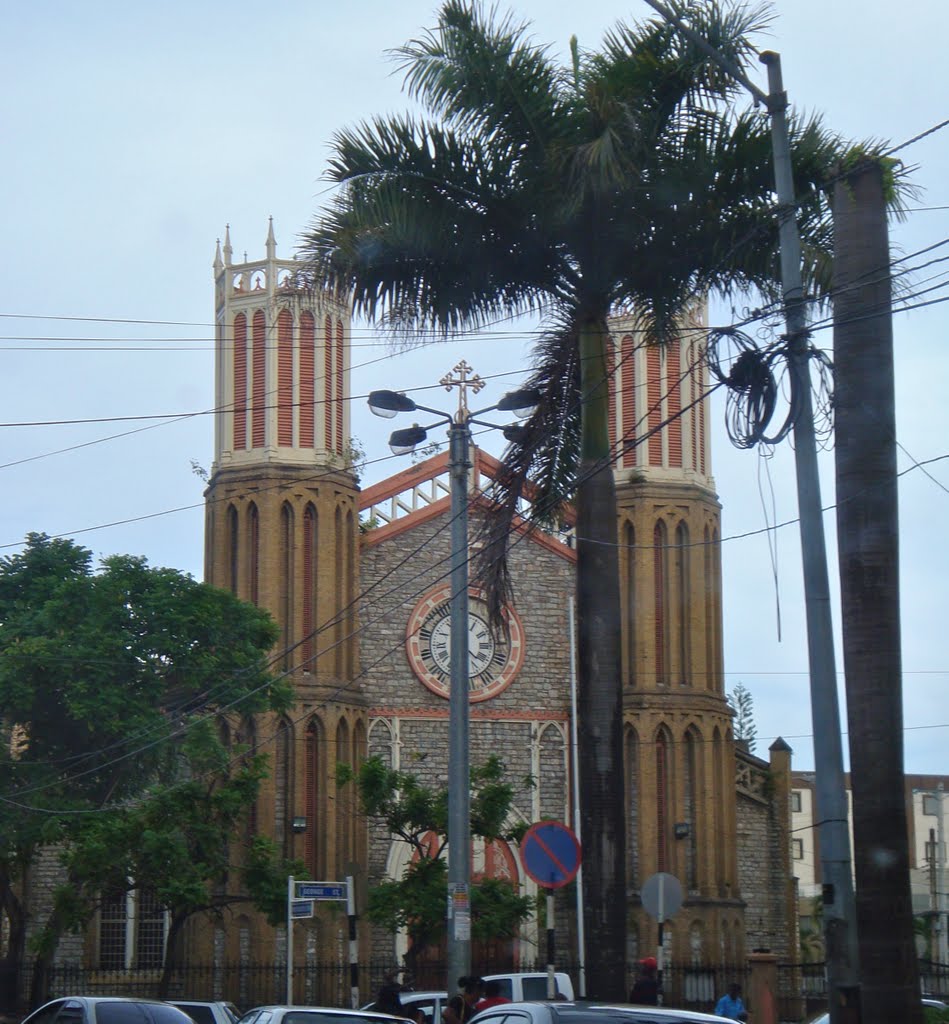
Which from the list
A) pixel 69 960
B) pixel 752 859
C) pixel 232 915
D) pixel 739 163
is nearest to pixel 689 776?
pixel 752 859

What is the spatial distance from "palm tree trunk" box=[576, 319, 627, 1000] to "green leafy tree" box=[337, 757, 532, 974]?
529 inches

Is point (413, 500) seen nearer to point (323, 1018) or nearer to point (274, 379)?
point (274, 379)

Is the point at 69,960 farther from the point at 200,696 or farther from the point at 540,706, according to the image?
the point at 540,706

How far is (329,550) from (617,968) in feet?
75.0

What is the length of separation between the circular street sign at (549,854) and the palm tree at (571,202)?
275 cm

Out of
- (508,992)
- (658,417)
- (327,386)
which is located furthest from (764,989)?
(658,417)

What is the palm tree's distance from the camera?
19.7 m

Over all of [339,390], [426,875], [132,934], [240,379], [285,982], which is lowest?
[285,982]

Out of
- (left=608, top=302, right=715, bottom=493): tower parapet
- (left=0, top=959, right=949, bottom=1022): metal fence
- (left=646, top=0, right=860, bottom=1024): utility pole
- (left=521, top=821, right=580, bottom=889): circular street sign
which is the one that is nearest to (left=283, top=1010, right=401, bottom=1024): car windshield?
(left=521, top=821, right=580, bottom=889): circular street sign

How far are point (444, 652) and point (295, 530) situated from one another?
4.60 m

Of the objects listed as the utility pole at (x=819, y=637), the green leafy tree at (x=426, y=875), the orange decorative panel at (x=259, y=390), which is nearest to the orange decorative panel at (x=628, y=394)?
the orange decorative panel at (x=259, y=390)

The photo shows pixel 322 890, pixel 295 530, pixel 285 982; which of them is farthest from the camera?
pixel 295 530

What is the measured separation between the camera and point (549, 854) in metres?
17.3

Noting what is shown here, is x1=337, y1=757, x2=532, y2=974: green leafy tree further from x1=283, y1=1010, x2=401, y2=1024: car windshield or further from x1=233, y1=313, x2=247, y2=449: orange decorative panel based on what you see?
x1=283, y1=1010, x2=401, y2=1024: car windshield
